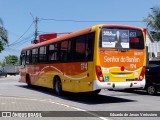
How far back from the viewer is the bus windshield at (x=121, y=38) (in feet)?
47.9

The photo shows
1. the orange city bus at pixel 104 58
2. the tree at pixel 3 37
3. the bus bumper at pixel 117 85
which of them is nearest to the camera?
the bus bumper at pixel 117 85

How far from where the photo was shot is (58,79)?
18.5 metres

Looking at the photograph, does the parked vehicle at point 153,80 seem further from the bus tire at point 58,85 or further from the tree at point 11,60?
the tree at point 11,60

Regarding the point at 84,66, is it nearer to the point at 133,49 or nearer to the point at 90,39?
the point at 90,39

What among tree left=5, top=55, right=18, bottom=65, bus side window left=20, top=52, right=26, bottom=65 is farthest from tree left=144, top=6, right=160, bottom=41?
tree left=5, top=55, right=18, bottom=65

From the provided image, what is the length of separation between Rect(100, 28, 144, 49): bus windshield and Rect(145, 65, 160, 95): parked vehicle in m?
3.66

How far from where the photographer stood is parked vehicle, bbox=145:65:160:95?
18575mm

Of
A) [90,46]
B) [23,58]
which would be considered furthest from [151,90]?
[23,58]

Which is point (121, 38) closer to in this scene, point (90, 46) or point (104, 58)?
point (104, 58)

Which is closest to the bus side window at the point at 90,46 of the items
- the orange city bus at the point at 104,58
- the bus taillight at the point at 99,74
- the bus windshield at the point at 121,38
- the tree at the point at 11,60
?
the orange city bus at the point at 104,58

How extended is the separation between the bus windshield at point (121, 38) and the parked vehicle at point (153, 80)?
12.0 ft

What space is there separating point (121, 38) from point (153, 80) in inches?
193

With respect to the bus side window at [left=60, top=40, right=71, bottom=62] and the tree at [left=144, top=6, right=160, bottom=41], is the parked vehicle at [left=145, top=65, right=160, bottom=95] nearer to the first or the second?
the bus side window at [left=60, top=40, right=71, bottom=62]

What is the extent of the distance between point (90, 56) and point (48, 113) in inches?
149
